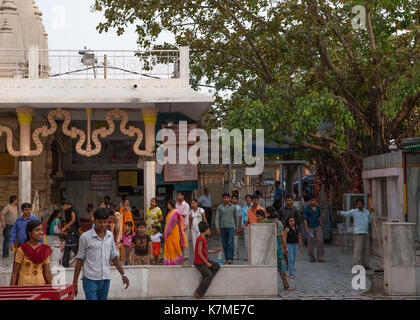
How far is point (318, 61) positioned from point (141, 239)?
9542 mm

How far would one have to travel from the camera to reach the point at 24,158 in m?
15.5

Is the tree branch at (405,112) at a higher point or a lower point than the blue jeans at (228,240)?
higher

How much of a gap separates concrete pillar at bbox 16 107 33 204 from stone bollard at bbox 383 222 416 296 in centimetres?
960

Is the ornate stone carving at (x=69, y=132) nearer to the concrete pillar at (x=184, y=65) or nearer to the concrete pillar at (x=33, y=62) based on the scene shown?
the concrete pillar at (x=33, y=62)

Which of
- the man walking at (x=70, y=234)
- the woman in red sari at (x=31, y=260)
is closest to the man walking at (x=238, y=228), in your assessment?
the man walking at (x=70, y=234)

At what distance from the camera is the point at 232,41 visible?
747 inches

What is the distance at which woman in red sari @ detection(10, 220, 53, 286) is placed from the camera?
667cm

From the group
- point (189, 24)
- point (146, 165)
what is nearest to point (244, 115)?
point (146, 165)

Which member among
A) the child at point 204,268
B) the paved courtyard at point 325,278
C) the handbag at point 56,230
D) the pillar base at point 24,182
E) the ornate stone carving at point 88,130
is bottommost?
the paved courtyard at point 325,278

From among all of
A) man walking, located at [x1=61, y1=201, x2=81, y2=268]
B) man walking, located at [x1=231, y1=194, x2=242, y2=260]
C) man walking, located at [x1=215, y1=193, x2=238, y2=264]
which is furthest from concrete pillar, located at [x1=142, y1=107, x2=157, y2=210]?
man walking, located at [x1=61, y1=201, x2=81, y2=268]

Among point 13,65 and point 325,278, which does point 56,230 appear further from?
point 13,65

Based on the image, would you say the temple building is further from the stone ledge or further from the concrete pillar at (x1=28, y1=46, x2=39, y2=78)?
the stone ledge

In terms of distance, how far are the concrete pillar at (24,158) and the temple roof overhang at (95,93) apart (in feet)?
0.86

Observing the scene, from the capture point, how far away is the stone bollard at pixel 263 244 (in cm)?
1048
